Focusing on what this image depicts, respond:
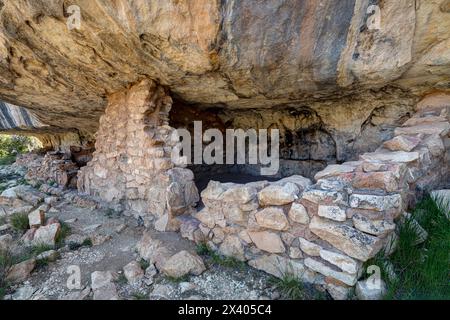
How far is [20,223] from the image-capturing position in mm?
2566

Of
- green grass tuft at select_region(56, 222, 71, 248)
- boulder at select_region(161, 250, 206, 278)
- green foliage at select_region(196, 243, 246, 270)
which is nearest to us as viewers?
boulder at select_region(161, 250, 206, 278)

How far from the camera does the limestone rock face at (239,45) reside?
171 cm

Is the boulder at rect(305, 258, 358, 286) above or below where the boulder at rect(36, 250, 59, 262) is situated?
above

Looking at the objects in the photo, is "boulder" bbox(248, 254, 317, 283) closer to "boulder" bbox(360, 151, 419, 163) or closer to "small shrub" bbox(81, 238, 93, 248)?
"boulder" bbox(360, 151, 419, 163)

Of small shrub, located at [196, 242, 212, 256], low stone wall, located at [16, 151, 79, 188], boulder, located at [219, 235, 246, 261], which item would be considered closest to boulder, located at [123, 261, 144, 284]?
small shrub, located at [196, 242, 212, 256]

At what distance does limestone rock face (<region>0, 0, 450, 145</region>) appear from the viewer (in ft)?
5.60

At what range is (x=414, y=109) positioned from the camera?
8.35ft

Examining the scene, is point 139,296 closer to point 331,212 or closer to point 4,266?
point 4,266

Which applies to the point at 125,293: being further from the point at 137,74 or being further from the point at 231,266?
the point at 137,74

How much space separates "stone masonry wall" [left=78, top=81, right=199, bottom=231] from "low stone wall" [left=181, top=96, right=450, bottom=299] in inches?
15.7

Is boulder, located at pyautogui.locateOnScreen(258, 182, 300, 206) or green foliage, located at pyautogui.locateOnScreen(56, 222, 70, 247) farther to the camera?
green foliage, located at pyautogui.locateOnScreen(56, 222, 70, 247)

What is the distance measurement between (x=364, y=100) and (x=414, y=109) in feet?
1.55

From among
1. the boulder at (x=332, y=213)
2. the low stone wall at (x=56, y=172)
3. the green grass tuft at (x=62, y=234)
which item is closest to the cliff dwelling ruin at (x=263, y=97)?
the boulder at (x=332, y=213)

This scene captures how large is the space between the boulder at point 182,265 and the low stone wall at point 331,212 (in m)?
0.27
